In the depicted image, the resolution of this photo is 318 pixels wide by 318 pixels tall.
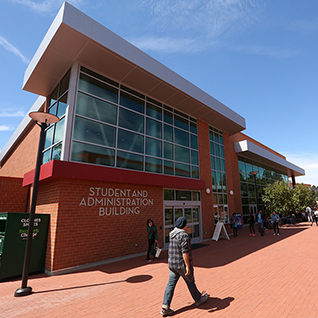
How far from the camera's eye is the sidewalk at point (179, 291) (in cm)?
426

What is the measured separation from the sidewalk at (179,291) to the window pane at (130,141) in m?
5.05

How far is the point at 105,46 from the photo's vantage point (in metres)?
8.86

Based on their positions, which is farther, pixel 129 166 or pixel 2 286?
pixel 129 166

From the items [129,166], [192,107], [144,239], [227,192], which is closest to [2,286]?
[144,239]

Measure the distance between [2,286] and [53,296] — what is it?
7.08ft

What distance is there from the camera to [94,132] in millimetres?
9266

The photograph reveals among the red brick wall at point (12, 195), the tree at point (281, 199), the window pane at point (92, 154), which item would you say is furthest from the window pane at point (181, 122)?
the tree at point (281, 199)

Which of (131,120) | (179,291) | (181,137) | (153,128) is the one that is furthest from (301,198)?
(179,291)

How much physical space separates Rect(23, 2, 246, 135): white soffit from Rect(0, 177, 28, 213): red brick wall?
16.2 ft

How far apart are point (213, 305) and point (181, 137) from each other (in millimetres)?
10258

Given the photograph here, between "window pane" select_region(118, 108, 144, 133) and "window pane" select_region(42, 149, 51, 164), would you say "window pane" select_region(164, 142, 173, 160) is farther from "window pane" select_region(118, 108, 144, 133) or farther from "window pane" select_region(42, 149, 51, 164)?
"window pane" select_region(42, 149, 51, 164)

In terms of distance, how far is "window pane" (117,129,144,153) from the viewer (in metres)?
10.2

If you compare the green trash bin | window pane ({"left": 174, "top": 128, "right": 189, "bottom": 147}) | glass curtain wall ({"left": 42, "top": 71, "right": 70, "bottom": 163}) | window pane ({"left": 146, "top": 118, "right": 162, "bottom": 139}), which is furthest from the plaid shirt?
window pane ({"left": 174, "top": 128, "right": 189, "bottom": 147})

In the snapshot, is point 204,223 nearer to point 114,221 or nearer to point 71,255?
point 114,221
